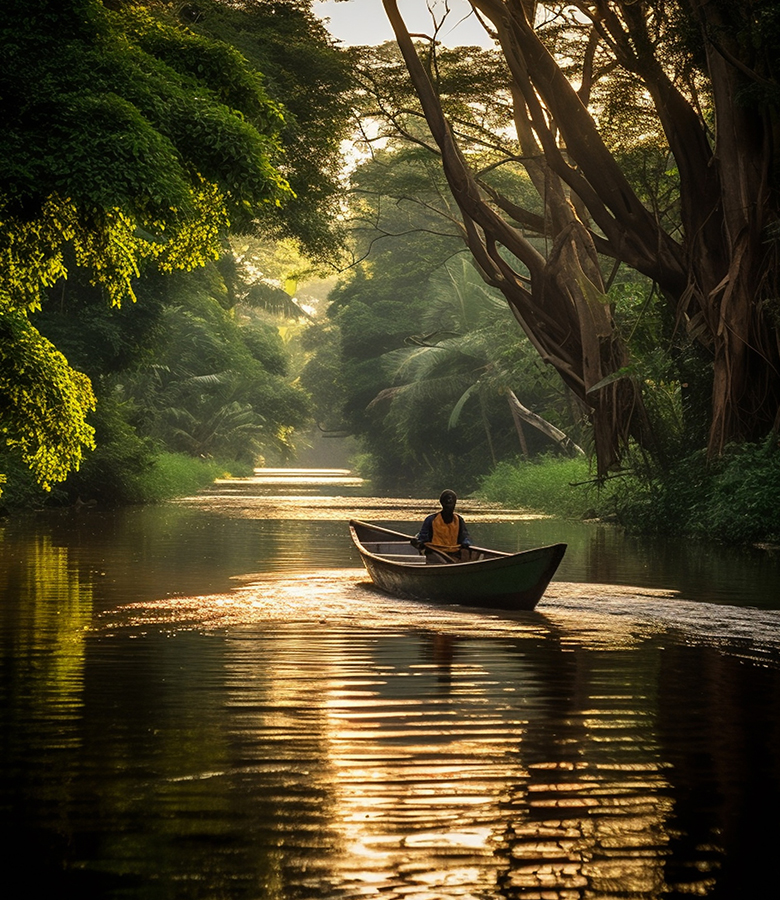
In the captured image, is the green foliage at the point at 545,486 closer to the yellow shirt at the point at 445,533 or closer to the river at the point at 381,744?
the yellow shirt at the point at 445,533

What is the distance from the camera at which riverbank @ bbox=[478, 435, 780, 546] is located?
76.4ft

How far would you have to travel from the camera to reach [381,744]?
7910mm

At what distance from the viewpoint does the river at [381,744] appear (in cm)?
569

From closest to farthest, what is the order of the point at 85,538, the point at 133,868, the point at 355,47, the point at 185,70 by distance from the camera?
the point at 133,868 → the point at 185,70 → the point at 85,538 → the point at 355,47

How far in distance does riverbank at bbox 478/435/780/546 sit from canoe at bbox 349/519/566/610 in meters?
8.23

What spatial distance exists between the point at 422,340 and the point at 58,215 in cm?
3235

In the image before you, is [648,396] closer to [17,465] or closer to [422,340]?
A: [17,465]

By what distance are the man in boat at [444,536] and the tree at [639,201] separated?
8450mm

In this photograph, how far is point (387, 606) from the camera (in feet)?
50.4

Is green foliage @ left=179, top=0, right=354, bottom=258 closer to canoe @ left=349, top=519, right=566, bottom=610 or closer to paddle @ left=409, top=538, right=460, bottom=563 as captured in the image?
paddle @ left=409, top=538, right=460, bottom=563

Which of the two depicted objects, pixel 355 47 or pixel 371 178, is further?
pixel 371 178

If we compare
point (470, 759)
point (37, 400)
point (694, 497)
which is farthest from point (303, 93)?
point (470, 759)

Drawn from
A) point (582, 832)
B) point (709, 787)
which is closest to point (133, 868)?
point (582, 832)

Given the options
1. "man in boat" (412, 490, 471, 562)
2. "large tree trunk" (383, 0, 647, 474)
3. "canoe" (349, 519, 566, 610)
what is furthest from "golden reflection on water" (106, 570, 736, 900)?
"large tree trunk" (383, 0, 647, 474)
